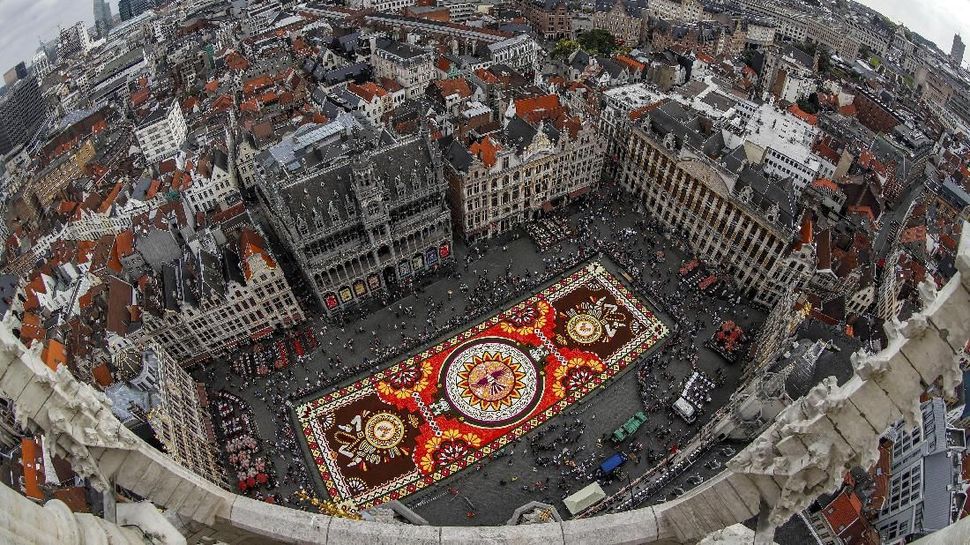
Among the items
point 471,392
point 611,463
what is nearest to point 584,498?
point 611,463

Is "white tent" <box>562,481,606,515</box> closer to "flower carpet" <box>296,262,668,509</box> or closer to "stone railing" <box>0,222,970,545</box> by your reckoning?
"flower carpet" <box>296,262,668,509</box>

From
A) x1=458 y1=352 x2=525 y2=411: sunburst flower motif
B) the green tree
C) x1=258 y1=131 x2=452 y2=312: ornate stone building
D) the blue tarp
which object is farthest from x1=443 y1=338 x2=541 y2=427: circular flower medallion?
the green tree

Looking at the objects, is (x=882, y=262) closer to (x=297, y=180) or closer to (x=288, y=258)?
(x=297, y=180)

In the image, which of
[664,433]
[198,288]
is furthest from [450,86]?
[664,433]

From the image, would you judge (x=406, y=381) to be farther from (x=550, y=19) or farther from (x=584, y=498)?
(x=550, y=19)

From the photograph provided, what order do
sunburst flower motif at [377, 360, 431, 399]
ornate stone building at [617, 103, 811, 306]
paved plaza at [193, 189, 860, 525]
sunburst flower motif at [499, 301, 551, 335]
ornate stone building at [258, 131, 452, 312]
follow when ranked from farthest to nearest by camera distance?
sunburst flower motif at [499, 301, 551, 335] → ornate stone building at [617, 103, 811, 306] → ornate stone building at [258, 131, 452, 312] → sunburst flower motif at [377, 360, 431, 399] → paved plaza at [193, 189, 860, 525]

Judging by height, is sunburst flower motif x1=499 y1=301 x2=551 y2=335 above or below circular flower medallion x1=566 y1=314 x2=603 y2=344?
above

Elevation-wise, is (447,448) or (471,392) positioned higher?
(471,392)
